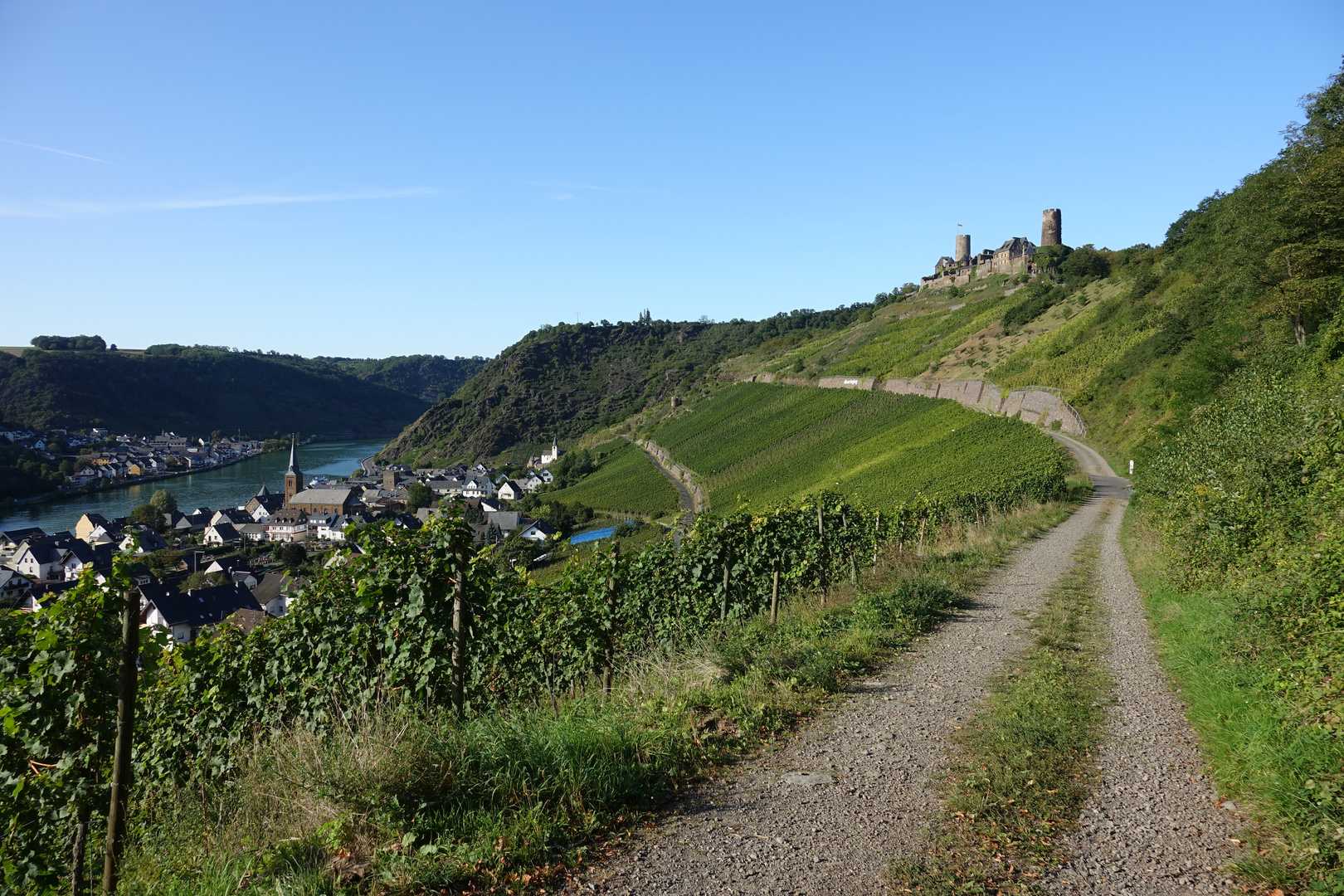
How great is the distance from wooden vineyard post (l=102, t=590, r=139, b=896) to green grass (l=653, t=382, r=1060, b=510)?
24.1 meters

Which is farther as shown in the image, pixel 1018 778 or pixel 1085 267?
pixel 1085 267

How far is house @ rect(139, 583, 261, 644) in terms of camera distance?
111ft

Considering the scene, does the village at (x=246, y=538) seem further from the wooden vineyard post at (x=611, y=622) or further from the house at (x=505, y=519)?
the wooden vineyard post at (x=611, y=622)

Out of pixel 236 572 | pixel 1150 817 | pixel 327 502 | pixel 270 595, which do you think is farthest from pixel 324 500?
pixel 1150 817

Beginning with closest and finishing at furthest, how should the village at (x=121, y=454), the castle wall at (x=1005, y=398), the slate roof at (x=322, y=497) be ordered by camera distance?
the castle wall at (x=1005, y=398)
the slate roof at (x=322, y=497)
the village at (x=121, y=454)

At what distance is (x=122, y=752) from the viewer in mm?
3816

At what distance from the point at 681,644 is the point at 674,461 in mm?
63353

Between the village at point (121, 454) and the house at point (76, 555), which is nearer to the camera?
the house at point (76, 555)

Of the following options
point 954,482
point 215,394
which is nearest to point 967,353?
point 954,482

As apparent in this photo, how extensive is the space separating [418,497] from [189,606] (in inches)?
1986

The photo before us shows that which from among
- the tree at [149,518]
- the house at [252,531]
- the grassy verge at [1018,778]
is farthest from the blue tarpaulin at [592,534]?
the grassy verge at [1018,778]

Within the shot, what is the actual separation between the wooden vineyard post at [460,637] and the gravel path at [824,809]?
2245 mm

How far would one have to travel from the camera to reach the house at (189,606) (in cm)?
3388

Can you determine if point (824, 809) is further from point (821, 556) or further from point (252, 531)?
point (252, 531)
